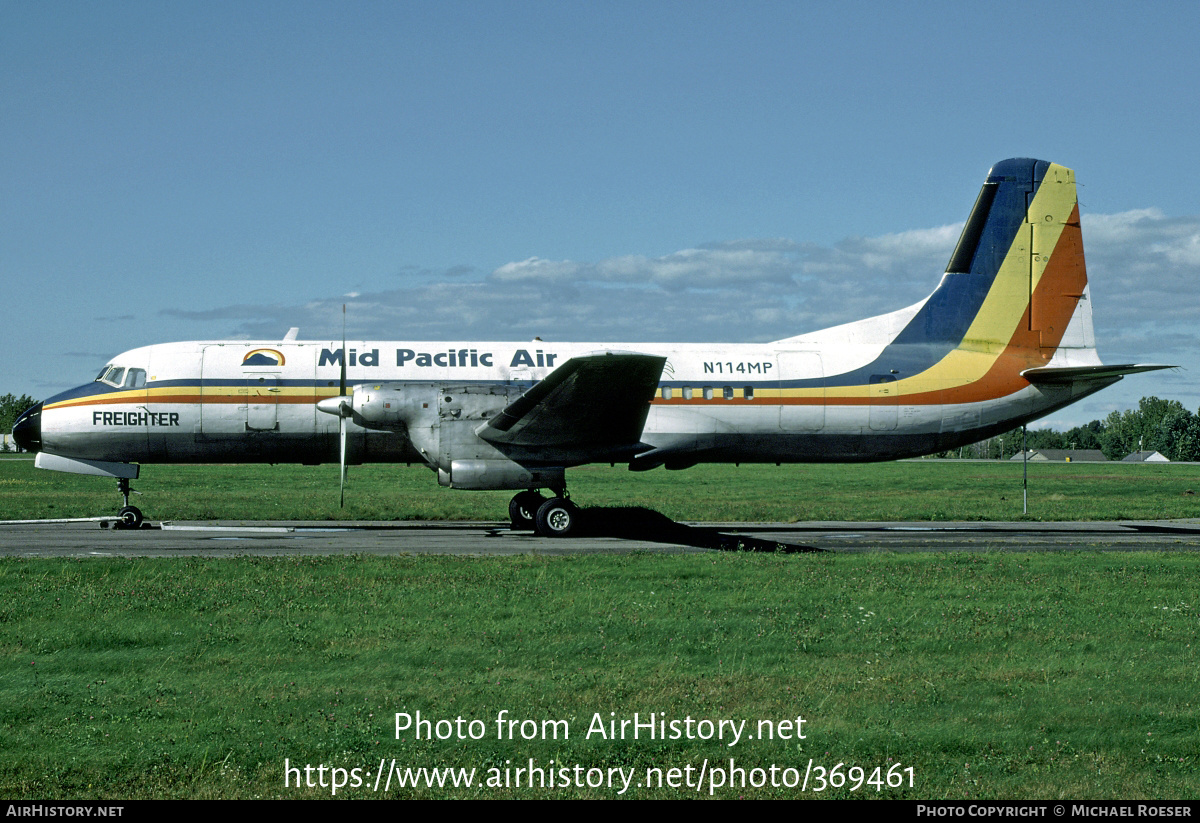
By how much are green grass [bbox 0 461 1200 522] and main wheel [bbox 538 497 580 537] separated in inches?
274

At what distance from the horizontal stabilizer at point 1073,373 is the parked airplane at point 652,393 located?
5 cm

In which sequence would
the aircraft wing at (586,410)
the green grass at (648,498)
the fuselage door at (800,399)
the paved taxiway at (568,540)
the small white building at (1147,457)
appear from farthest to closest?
the small white building at (1147,457) → the green grass at (648,498) → the fuselage door at (800,399) → the aircraft wing at (586,410) → the paved taxiway at (568,540)

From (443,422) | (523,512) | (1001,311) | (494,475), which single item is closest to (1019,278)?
(1001,311)

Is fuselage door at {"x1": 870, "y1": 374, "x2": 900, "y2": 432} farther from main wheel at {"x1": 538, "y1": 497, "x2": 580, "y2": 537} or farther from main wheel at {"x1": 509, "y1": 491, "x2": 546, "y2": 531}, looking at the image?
main wheel at {"x1": 509, "y1": 491, "x2": 546, "y2": 531}

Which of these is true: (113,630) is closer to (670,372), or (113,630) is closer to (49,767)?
(49,767)

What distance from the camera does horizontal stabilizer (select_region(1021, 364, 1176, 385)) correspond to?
2380 cm

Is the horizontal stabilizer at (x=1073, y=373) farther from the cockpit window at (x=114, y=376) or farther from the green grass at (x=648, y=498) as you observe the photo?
A: the cockpit window at (x=114, y=376)

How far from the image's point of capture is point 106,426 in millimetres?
23172

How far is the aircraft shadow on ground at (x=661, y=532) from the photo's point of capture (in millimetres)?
20327

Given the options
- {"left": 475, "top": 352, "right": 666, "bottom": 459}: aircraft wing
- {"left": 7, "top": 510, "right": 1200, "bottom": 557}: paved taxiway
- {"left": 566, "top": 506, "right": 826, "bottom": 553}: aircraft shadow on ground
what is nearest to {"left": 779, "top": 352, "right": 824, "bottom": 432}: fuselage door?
{"left": 7, "top": 510, "right": 1200, "bottom": 557}: paved taxiway

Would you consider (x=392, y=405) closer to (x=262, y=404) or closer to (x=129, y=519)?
(x=262, y=404)

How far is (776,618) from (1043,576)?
6.48 m

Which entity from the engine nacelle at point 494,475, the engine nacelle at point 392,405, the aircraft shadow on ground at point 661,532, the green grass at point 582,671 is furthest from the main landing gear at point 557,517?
the green grass at point 582,671

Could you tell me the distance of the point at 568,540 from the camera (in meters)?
21.4
